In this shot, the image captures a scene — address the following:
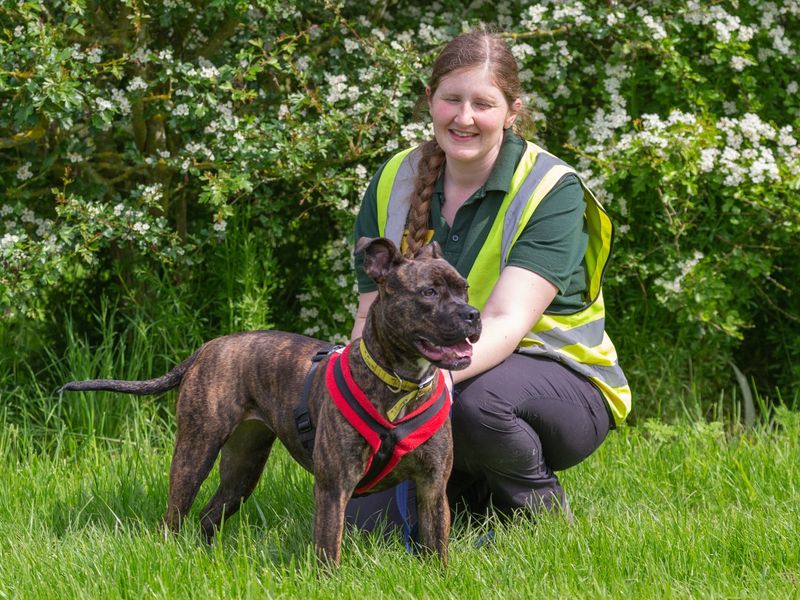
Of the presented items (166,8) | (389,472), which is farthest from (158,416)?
(389,472)

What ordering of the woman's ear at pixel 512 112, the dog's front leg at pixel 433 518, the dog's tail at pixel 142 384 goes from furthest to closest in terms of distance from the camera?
the woman's ear at pixel 512 112, the dog's tail at pixel 142 384, the dog's front leg at pixel 433 518

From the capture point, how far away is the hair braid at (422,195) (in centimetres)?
Result: 436

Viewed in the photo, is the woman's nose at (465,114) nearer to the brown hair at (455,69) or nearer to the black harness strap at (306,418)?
the brown hair at (455,69)

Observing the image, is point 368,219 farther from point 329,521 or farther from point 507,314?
point 329,521

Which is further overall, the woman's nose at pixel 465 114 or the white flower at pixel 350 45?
the white flower at pixel 350 45

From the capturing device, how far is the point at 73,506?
15.3 feet

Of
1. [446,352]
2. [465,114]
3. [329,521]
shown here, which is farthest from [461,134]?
[329,521]

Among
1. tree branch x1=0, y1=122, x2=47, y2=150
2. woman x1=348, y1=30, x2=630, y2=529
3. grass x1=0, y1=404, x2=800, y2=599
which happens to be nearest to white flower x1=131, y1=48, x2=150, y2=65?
tree branch x1=0, y1=122, x2=47, y2=150

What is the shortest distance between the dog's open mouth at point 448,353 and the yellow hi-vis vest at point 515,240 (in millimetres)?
831

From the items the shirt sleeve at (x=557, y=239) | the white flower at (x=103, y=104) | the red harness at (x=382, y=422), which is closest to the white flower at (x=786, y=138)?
the shirt sleeve at (x=557, y=239)

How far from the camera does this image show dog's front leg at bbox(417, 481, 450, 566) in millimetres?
3773

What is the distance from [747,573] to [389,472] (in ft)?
4.05

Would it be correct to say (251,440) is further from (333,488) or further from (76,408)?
(76,408)

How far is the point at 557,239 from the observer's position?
4.24 m
